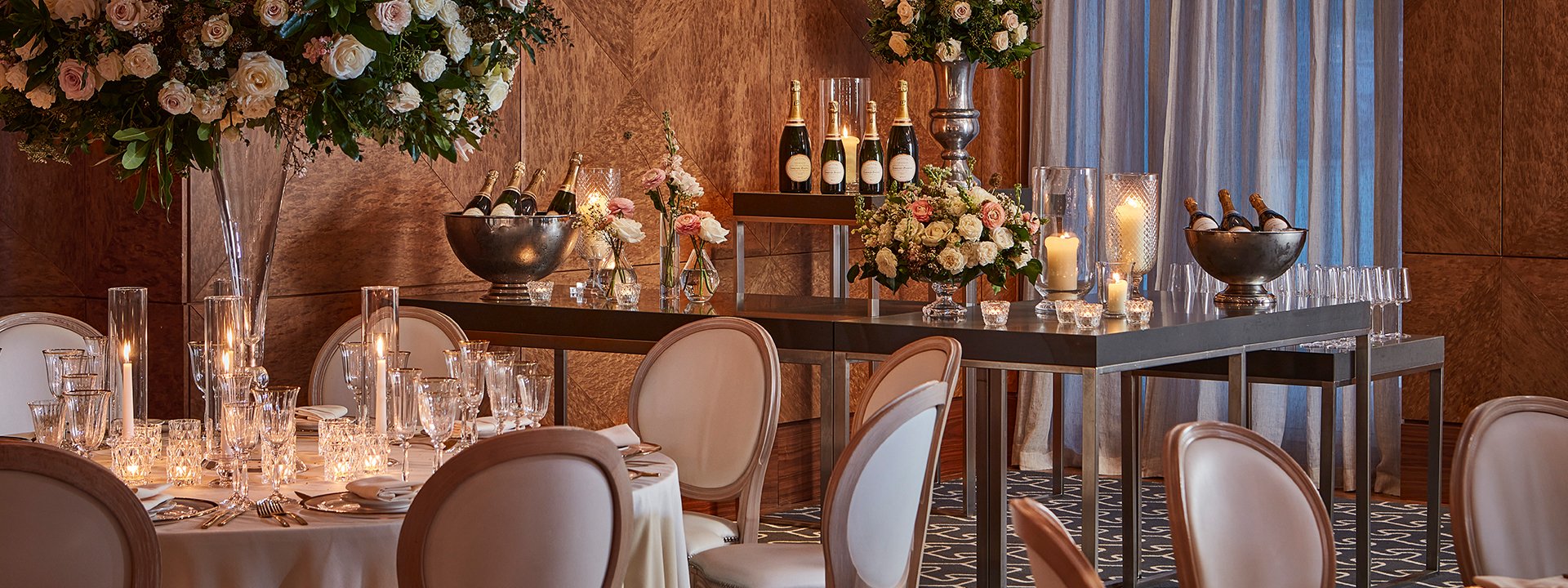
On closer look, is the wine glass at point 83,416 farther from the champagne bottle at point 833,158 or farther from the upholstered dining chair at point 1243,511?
the champagne bottle at point 833,158

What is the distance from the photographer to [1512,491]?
9.39 ft

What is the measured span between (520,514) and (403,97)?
97 cm

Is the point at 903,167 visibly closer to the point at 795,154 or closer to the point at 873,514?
the point at 795,154

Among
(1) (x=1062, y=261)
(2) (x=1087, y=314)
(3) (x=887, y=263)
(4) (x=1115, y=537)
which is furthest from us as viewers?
(4) (x=1115, y=537)

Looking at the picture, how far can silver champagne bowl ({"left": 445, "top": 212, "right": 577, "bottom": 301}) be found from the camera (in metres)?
4.71

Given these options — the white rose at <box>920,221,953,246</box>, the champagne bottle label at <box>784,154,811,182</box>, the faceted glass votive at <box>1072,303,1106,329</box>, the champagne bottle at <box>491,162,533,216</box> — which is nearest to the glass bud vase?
the champagne bottle at <box>491,162,533,216</box>

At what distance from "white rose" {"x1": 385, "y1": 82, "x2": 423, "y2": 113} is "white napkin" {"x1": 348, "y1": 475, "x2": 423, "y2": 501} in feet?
2.38

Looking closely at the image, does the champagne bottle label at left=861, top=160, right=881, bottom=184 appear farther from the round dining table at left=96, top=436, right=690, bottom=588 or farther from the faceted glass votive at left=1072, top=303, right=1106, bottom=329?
the round dining table at left=96, top=436, right=690, bottom=588

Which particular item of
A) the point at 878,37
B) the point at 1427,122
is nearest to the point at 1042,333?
the point at 878,37

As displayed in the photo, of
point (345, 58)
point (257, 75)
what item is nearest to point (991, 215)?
point (345, 58)

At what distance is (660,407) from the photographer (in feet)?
13.1

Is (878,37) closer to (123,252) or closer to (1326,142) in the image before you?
(1326,142)

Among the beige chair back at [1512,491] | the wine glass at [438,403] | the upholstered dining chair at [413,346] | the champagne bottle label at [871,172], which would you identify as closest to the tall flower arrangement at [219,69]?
the wine glass at [438,403]

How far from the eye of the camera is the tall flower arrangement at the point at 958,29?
6098 mm
